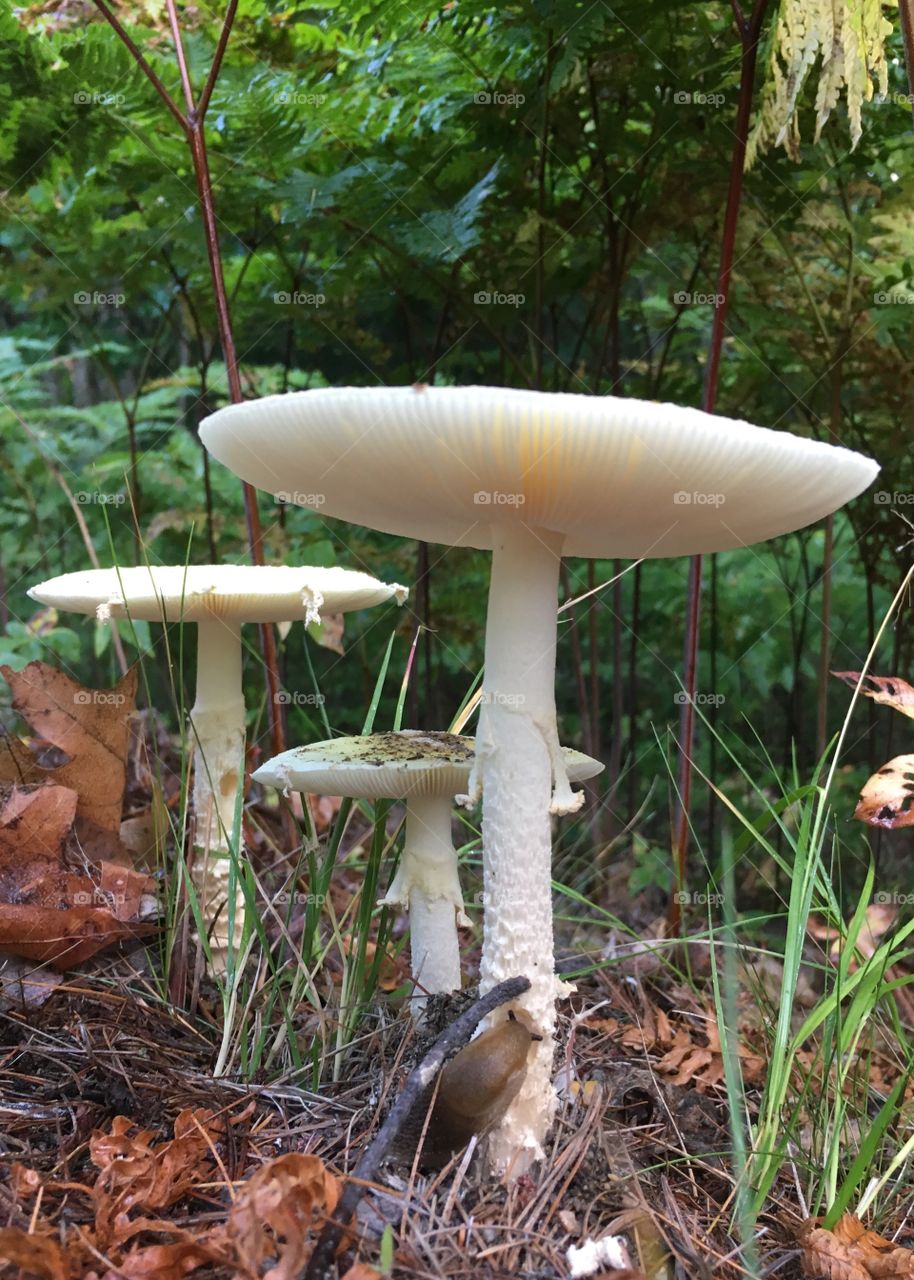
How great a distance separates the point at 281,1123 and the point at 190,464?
390 centimetres

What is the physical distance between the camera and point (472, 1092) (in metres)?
1.51

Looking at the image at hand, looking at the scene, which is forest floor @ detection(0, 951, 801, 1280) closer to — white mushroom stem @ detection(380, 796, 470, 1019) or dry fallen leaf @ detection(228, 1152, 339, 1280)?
dry fallen leaf @ detection(228, 1152, 339, 1280)

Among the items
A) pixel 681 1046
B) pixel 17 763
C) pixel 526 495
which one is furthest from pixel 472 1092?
pixel 17 763

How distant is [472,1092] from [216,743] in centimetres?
122

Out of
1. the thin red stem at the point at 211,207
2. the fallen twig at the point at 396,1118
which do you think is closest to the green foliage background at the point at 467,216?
the thin red stem at the point at 211,207

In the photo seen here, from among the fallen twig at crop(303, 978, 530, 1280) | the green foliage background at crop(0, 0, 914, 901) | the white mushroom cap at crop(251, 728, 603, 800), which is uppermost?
the green foliage background at crop(0, 0, 914, 901)

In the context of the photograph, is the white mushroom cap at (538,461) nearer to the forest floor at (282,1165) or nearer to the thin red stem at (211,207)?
the thin red stem at (211,207)

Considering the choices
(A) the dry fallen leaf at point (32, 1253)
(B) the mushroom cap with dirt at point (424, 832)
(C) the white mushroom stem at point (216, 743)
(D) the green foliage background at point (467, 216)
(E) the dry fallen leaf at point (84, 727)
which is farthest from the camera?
(D) the green foliage background at point (467, 216)

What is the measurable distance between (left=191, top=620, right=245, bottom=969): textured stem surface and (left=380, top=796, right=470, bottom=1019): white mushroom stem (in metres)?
0.58

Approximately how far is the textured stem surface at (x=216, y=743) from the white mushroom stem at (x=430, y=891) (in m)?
0.58

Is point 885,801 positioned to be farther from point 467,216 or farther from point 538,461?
point 467,216

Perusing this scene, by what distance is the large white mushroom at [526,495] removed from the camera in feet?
4.09

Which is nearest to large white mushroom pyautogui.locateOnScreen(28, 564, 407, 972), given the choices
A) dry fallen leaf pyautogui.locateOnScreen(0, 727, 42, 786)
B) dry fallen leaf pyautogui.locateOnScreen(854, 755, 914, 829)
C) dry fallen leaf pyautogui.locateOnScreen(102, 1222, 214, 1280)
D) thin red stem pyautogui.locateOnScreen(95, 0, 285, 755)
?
thin red stem pyautogui.locateOnScreen(95, 0, 285, 755)

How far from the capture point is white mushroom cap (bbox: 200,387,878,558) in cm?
122
